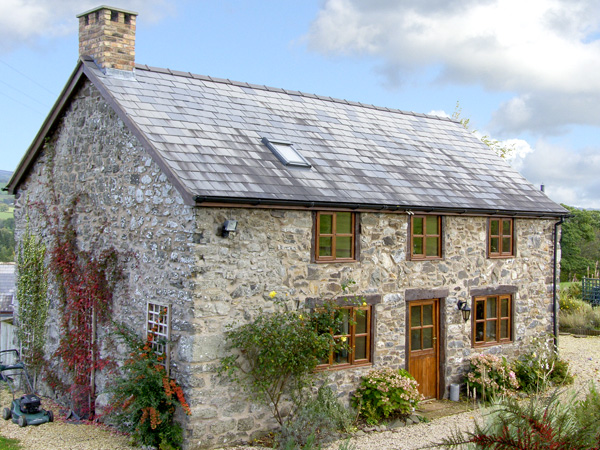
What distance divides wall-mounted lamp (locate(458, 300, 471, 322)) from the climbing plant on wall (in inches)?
357

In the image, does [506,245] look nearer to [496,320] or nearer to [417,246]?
[496,320]

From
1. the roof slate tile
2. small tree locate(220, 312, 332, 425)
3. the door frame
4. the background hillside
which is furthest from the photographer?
the background hillside

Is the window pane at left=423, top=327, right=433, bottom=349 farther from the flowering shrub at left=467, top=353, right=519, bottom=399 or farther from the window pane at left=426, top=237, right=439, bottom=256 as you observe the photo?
the window pane at left=426, top=237, right=439, bottom=256

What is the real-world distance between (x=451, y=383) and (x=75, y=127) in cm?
953

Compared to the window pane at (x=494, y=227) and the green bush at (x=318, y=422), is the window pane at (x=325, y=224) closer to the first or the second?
the green bush at (x=318, y=422)

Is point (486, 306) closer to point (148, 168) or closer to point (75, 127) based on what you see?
point (148, 168)

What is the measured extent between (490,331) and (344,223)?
16.1ft

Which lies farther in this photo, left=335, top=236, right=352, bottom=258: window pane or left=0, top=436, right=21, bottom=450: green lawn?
left=335, top=236, right=352, bottom=258: window pane

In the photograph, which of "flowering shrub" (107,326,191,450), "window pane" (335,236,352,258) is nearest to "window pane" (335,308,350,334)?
"window pane" (335,236,352,258)

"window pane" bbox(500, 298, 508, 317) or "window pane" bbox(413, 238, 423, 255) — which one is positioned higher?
"window pane" bbox(413, 238, 423, 255)

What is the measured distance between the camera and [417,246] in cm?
1273

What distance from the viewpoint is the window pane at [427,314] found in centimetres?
1296

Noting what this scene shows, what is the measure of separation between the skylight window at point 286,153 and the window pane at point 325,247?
1548 millimetres

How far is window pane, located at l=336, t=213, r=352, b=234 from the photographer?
11508mm
